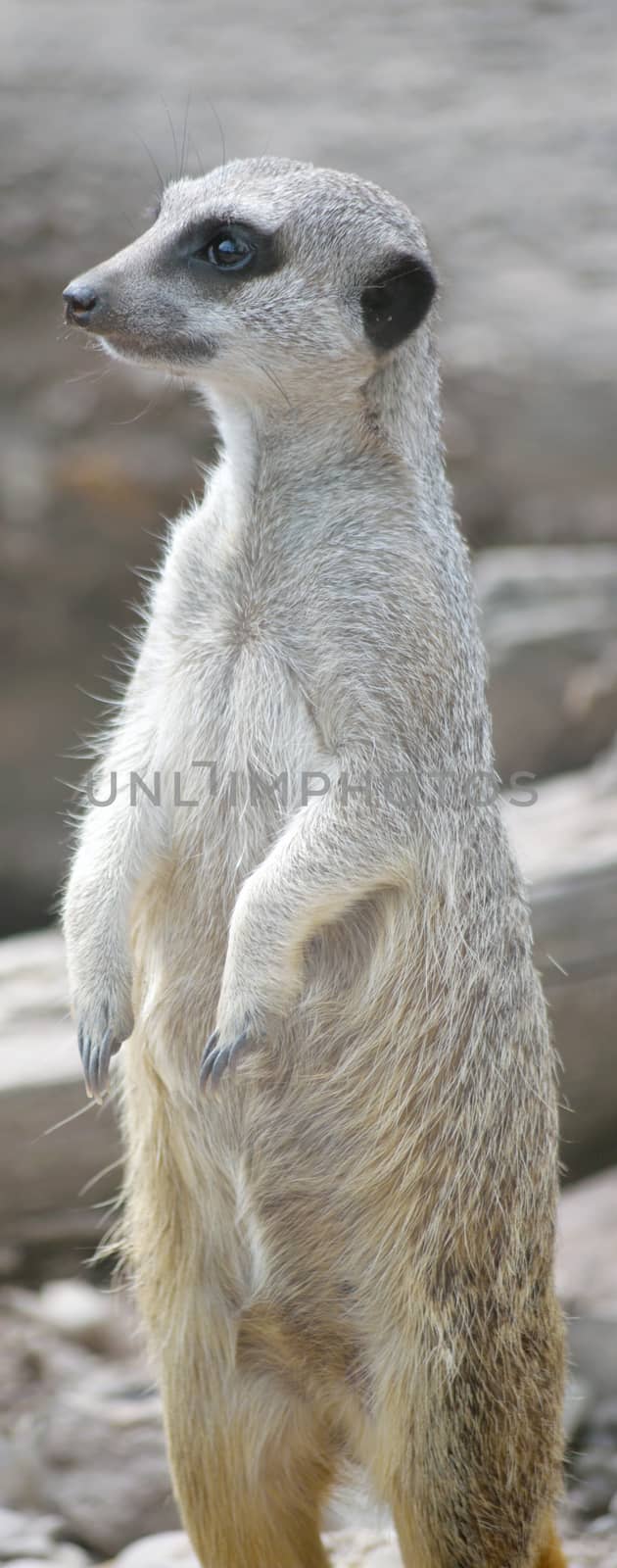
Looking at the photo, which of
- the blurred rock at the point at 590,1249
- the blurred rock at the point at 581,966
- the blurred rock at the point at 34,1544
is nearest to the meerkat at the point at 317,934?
the blurred rock at the point at 34,1544

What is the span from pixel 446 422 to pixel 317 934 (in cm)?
329

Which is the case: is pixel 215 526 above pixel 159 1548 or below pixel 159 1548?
above

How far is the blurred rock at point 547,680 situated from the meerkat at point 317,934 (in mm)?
2451

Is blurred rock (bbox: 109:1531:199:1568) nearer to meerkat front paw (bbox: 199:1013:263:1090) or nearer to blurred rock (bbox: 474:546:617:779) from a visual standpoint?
meerkat front paw (bbox: 199:1013:263:1090)

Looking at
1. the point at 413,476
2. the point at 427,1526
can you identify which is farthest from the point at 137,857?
the point at 427,1526

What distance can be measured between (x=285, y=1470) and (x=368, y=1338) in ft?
1.06

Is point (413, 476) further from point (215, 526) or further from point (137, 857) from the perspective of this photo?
point (137, 857)

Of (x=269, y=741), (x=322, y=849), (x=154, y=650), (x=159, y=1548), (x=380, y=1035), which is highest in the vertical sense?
(x=154, y=650)

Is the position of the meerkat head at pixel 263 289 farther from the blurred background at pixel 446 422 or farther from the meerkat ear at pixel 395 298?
the blurred background at pixel 446 422

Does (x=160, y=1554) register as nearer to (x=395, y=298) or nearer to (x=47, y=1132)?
(x=47, y=1132)

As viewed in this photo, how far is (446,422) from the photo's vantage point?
5.38m

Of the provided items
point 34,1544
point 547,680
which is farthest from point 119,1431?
point 547,680

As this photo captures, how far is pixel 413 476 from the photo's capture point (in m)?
2.49

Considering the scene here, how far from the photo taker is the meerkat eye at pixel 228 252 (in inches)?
94.3
